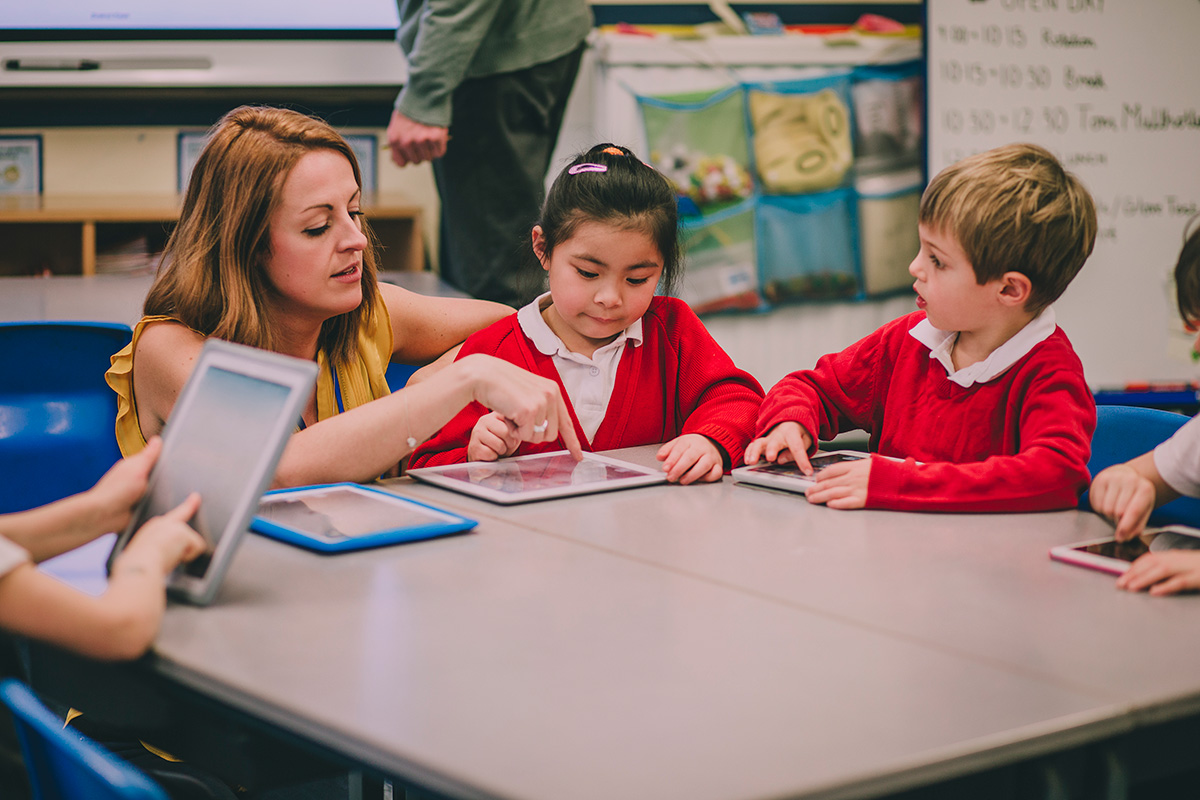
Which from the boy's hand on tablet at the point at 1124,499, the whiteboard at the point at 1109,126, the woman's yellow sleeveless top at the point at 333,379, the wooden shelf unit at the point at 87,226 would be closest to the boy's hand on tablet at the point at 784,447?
the boy's hand on tablet at the point at 1124,499

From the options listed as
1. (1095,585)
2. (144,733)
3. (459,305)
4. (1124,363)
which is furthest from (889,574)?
(1124,363)

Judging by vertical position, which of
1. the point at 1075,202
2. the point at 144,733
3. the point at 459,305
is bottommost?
the point at 144,733

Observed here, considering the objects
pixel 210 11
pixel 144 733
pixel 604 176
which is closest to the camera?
pixel 144 733

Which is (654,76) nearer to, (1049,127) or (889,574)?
(1049,127)

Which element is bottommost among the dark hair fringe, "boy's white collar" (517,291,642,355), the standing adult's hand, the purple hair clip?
"boy's white collar" (517,291,642,355)

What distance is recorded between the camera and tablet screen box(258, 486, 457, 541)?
1.01 metres

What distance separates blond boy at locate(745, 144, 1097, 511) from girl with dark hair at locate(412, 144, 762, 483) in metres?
0.22

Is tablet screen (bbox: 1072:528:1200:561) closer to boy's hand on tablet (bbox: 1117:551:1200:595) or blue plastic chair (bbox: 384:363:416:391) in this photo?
boy's hand on tablet (bbox: 1117:551:1200:595)

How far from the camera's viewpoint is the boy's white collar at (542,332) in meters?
1.60

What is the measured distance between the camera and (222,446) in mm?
855

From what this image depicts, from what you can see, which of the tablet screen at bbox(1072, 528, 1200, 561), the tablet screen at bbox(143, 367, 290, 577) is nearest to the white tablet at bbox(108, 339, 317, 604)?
the tablet screen at bbox(143, 367, 290, 577)

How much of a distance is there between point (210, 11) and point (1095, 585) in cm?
287

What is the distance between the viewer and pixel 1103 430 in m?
1.46

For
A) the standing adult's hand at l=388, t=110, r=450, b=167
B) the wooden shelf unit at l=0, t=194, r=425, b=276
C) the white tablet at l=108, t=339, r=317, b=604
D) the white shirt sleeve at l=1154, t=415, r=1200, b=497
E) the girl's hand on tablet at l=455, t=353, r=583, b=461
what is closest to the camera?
the white tablet at l=108, t=339, r=317, b=604
